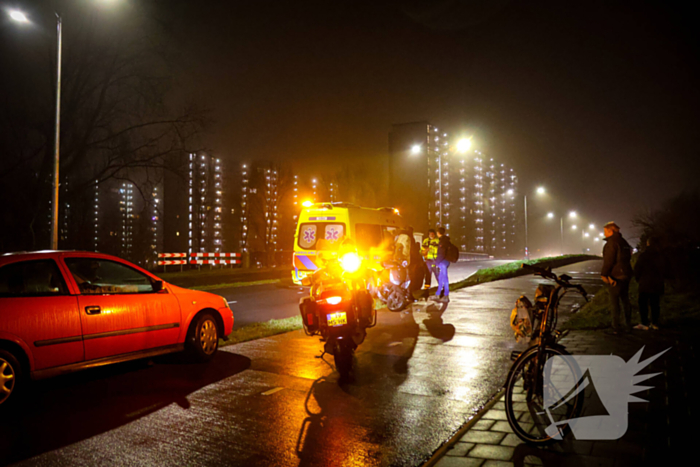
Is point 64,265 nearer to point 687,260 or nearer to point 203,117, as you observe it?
point 687,260

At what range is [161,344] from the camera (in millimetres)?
6695

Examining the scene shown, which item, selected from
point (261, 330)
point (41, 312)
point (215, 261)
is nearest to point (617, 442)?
point (41, 312)

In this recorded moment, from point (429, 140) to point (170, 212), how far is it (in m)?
73.1

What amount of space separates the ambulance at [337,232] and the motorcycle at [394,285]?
1103 mm

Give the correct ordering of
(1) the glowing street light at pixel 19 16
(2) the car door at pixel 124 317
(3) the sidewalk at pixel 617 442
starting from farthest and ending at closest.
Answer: (1) the glowing street light at pixel 19 16 → (2) the car door at pixel 124 317 → (3) the sidewalk at pixel 617 442

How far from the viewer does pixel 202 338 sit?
722 cm

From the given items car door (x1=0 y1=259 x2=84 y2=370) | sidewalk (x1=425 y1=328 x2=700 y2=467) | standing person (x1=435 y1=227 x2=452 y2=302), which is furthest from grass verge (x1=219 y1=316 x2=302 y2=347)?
sidewalk (x1=425 y1=328 x2=700 y2=467)

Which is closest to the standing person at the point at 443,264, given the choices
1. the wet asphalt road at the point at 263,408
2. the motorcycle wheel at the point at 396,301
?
the motorcycle wheel at the point at 396,301

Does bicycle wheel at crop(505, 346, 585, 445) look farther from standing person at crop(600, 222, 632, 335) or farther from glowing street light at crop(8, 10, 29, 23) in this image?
glowing street light at crop(8, 10, 29, 23)

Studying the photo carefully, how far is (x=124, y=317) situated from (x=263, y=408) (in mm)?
2255

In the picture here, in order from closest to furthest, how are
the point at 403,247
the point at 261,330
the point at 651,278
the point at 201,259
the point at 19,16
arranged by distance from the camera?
the point at 651,278 < the point at 261,330 < the point at 403,247 < the point at 19,16 < the point at 201,259

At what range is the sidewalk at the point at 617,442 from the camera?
3.82m

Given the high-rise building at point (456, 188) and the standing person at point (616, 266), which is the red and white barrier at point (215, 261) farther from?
the high-rise building at point (456, 188)

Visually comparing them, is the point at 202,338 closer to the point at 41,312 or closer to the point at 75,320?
the point at 75,320
